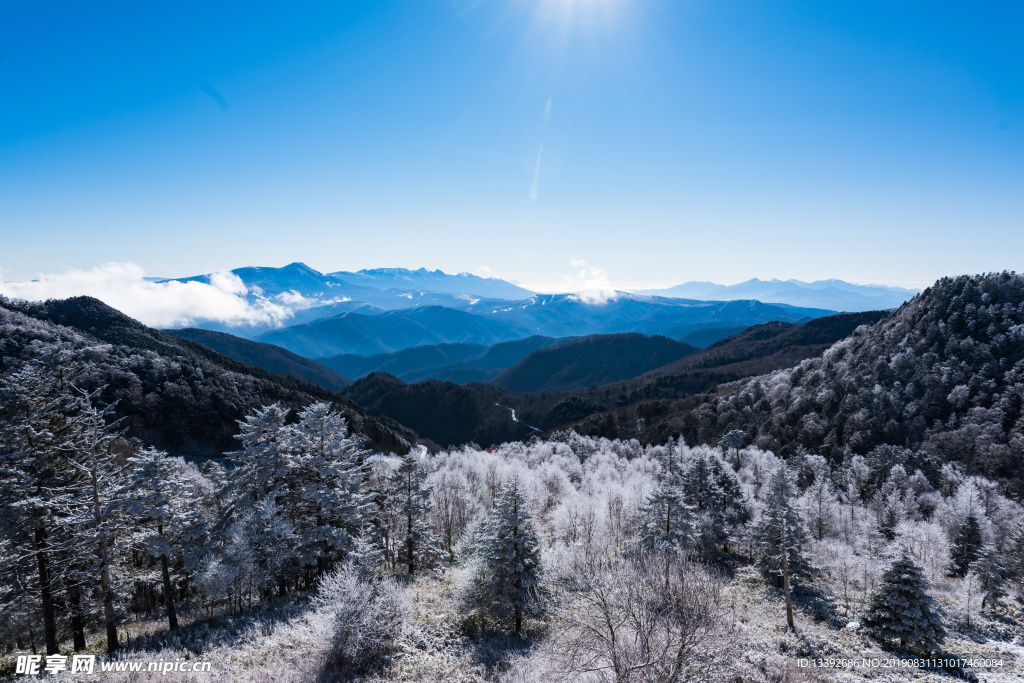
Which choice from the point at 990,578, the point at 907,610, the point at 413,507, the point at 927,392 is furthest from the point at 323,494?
the point at 927,392

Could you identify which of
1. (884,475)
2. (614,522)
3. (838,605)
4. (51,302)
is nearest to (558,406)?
(884,475)

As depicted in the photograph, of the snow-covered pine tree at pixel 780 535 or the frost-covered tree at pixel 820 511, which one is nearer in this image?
the snow-covered pine tree at pixel 780 535

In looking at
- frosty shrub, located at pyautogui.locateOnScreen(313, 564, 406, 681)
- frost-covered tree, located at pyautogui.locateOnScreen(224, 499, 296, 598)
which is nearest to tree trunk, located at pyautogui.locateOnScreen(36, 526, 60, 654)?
frost-covered tree, located at pyautogui.locateOnScreen(224, 499, 296, 598)

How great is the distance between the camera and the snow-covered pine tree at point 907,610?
29141mm

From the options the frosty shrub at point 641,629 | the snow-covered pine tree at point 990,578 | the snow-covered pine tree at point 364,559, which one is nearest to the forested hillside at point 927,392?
the snow-covered pine tree at point 990,578

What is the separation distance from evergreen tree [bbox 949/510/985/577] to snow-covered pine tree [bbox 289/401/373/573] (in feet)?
223

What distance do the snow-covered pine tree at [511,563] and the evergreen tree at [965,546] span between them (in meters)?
56.4

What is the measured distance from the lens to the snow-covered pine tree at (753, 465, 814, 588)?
36.6 metres

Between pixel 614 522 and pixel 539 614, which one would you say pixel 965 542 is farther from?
pixel 539 614

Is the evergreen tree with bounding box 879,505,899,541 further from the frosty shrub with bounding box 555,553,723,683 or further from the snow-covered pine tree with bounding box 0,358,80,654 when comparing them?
the snow-covered pine tree with bounding box 0,358,80,654

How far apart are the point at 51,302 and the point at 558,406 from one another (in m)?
196

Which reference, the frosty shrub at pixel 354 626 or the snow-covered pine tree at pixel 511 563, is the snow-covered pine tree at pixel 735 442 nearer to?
the snow-covered pine tree at pixel 511 563

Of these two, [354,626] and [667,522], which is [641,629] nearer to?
[354,626]

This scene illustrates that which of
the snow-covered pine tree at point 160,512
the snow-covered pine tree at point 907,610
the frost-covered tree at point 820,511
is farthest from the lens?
the frost-covered tree at point 820,511
